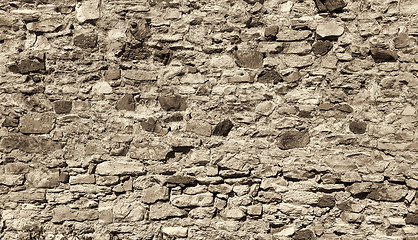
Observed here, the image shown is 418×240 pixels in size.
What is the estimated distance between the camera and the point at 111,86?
3346mm

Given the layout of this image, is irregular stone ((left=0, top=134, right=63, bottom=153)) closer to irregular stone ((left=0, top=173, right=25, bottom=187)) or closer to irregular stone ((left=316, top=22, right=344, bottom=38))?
irregular stone ((left=0, top=173, right=25, bottom=187))

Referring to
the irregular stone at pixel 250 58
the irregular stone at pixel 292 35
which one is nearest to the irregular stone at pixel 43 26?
the irregular stone at pixel 250 58

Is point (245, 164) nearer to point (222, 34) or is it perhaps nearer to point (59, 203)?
point (222, 34)

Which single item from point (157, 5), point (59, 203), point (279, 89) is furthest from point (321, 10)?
point (59, 203)

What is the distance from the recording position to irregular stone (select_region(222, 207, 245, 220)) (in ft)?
10.9

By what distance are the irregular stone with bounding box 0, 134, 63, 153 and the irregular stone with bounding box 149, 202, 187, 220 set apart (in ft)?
2.89

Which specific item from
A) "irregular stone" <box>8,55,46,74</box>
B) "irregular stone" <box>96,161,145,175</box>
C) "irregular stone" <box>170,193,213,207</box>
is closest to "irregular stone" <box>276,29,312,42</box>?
"irregular stone" <box>170,193,213,207</box>

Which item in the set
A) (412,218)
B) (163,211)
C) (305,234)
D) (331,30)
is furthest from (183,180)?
(412,218)

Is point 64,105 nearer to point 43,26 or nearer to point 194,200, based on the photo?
point 43,26

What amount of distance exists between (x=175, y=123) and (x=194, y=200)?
24.4 inches

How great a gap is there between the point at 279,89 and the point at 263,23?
526 mm

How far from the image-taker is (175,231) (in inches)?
132

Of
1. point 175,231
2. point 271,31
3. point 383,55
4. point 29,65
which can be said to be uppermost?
point 271,31

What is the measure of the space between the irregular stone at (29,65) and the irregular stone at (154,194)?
1.26 m
